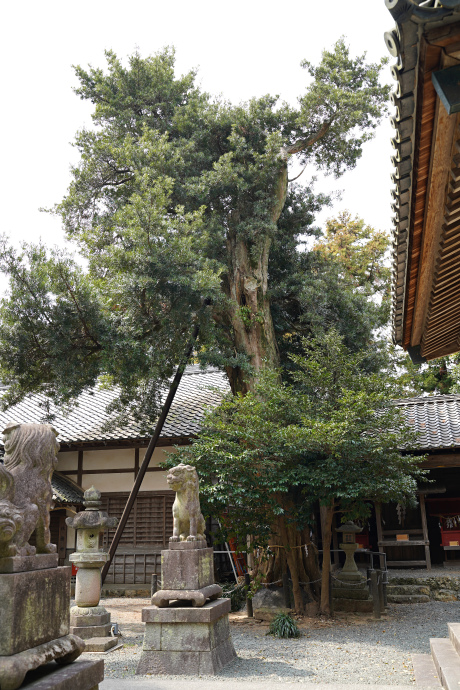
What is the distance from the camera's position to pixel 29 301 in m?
11.1

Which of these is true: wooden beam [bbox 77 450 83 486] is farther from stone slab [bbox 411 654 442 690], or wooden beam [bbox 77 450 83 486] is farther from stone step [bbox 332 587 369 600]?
stone slab [bbox 411 654 442 690]

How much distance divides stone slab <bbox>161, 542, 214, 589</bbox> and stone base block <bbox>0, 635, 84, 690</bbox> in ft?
11.1

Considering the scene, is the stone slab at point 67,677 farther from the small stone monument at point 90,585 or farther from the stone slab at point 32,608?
the small stone monument at point 90,585

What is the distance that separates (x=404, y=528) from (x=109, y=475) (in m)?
8.67

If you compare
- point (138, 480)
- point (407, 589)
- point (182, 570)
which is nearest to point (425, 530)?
point (407, 589)

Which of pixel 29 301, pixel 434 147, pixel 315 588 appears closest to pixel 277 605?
pixel 315 588

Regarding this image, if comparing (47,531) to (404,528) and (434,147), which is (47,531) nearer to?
(434,147)

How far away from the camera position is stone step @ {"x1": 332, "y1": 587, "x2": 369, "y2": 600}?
460 inches

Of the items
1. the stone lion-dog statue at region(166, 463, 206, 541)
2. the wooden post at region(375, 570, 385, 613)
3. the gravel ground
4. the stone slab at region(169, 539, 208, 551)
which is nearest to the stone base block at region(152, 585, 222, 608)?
the stone slab at region(169, 539, 208, 551)

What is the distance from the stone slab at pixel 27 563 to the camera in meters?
3.35

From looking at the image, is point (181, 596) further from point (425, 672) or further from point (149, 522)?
point (149, 522)

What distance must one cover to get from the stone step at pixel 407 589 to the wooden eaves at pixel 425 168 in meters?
9.15

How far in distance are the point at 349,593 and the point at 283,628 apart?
119 inches

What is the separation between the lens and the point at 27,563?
3.52m
